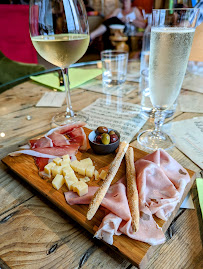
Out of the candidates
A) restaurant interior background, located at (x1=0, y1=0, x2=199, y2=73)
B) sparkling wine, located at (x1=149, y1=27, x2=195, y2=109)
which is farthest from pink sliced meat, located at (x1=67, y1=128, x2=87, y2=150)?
restaurant interior background, located at (x1=0, y1=0, x2=199, y2=73)

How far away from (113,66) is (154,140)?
0.54 metres

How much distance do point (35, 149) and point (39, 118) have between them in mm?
248

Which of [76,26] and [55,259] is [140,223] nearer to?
[55,259]

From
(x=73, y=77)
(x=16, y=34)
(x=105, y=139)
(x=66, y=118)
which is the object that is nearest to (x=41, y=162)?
Result: (x=105, y=139)

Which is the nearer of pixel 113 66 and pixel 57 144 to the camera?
pixel 57 144

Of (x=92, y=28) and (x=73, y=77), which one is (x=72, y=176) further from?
(x=92, y=28)

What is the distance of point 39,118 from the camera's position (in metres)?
0.72

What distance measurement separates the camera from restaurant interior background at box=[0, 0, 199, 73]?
263 cm

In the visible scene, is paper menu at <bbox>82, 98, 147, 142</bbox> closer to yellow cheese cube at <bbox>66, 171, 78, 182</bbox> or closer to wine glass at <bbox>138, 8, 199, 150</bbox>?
wine glass at <bbox>138, 8, 199, 150</bbox>

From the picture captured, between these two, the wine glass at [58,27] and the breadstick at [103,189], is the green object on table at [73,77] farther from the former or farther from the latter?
the breadstick at [103,189]

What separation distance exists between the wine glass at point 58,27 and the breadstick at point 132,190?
1.12 feet

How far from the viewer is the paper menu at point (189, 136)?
507 mm

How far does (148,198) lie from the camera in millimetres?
355

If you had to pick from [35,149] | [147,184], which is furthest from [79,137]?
[147,184]
